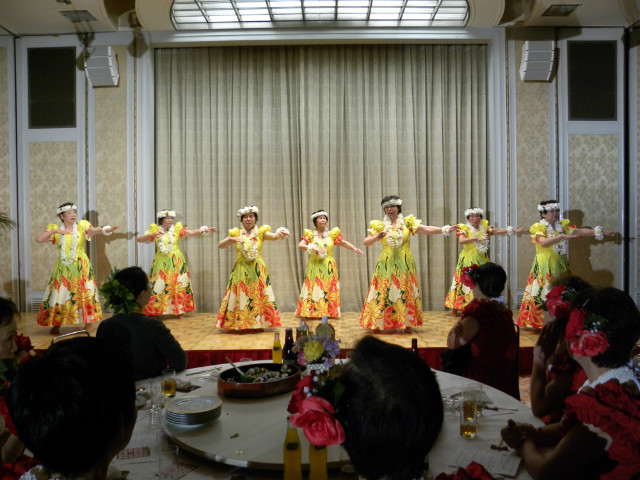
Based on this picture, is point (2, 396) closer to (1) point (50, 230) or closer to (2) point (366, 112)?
(1) point (50, 230)

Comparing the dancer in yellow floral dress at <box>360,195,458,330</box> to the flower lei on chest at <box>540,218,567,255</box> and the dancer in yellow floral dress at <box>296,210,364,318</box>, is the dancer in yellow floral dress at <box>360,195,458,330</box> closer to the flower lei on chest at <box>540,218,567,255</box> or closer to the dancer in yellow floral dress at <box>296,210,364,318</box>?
the dancer in yellow floral dress at <box>296,210,364,318</box>

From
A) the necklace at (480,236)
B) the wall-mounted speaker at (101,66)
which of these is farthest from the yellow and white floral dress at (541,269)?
the wall-mounted speaker at (101,66)

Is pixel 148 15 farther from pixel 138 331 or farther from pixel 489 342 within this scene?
pixel 489 342

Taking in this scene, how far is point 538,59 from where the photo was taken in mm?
7199

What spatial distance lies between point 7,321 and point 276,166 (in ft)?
19.4

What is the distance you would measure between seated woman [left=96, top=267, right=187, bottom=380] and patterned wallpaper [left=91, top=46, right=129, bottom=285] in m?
4.92

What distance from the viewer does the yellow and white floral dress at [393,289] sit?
19.7 ft

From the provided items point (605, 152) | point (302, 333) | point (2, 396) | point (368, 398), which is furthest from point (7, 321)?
point (605, 152)

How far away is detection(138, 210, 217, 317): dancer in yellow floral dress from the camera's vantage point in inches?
265

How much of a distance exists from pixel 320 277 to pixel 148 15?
12.8ft

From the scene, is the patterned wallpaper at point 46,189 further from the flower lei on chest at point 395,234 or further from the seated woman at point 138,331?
the seated woman at point 138,331

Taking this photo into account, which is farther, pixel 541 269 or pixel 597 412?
pixel 541 269

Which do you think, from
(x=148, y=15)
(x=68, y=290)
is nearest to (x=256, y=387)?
(x=68, y=290)

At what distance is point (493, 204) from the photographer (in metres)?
7.56
